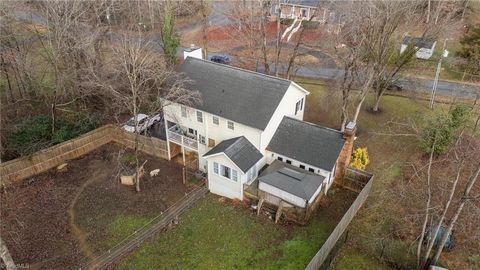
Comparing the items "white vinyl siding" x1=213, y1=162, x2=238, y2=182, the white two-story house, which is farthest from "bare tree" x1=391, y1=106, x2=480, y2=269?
"white vinyl siding" x1=213, y1=162, x2=238, y2=182

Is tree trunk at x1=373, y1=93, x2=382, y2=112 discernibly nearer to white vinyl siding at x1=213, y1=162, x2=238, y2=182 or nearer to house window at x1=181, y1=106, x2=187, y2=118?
white vinyl siding at x1=213, y1=162, x2=238, y2=182

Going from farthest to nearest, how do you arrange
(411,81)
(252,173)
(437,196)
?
(411,81) < (252,173) < (437,196)

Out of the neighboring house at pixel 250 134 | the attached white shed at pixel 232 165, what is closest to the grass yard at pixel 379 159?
the neighboring house at pixel 250 134

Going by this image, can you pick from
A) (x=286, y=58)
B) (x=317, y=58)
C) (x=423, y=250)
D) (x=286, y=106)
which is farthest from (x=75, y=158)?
(x=317, y=58)

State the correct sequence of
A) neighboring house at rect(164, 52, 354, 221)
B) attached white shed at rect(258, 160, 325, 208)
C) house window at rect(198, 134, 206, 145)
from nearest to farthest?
attached white shed at rect(258, 160, 325, 208) → neighboring house at rect(164, 52, 354, 221) → house window at rect(198, 134, 206, 145)

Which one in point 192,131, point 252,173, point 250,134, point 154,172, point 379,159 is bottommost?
point 154,172

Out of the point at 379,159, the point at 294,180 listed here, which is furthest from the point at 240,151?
the point at 379,159

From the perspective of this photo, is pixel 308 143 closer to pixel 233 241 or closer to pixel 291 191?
pixel 291 191
